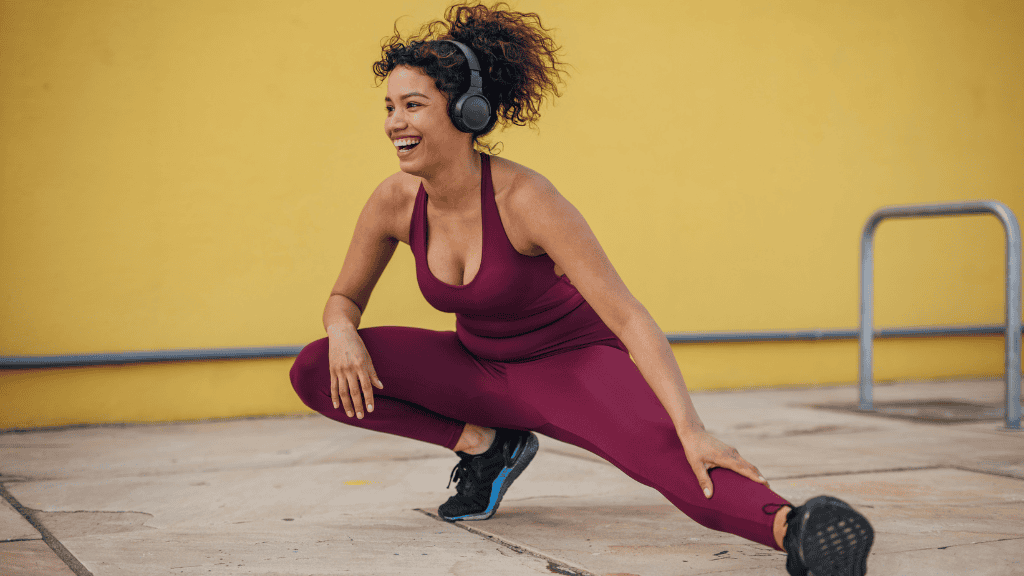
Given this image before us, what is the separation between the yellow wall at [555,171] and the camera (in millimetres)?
3619

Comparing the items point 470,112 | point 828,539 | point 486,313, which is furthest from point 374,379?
point 828,539

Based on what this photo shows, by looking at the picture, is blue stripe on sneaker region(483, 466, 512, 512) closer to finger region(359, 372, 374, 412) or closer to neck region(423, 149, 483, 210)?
finger region(359, 372, 374, 412)

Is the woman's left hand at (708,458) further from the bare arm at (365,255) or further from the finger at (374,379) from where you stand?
the bare arm at (365,255)

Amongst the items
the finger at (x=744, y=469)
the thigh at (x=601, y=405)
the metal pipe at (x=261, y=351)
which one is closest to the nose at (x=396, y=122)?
the thigh at (x=601, y=405)

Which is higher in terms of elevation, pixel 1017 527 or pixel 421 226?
pixel 421 226

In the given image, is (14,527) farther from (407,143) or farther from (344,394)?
(407,143)

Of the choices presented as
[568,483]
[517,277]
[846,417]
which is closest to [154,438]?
[568,483]

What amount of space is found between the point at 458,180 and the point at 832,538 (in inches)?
41.8

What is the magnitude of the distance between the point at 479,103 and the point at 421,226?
1.05 ft

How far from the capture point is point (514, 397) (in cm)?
207

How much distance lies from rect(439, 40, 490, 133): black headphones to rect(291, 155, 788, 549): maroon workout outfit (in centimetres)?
13

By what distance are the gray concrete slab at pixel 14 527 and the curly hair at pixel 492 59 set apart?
1.25m

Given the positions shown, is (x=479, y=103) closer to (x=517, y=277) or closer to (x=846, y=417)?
(x=517, y=277)

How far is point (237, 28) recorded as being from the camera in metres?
3.85
